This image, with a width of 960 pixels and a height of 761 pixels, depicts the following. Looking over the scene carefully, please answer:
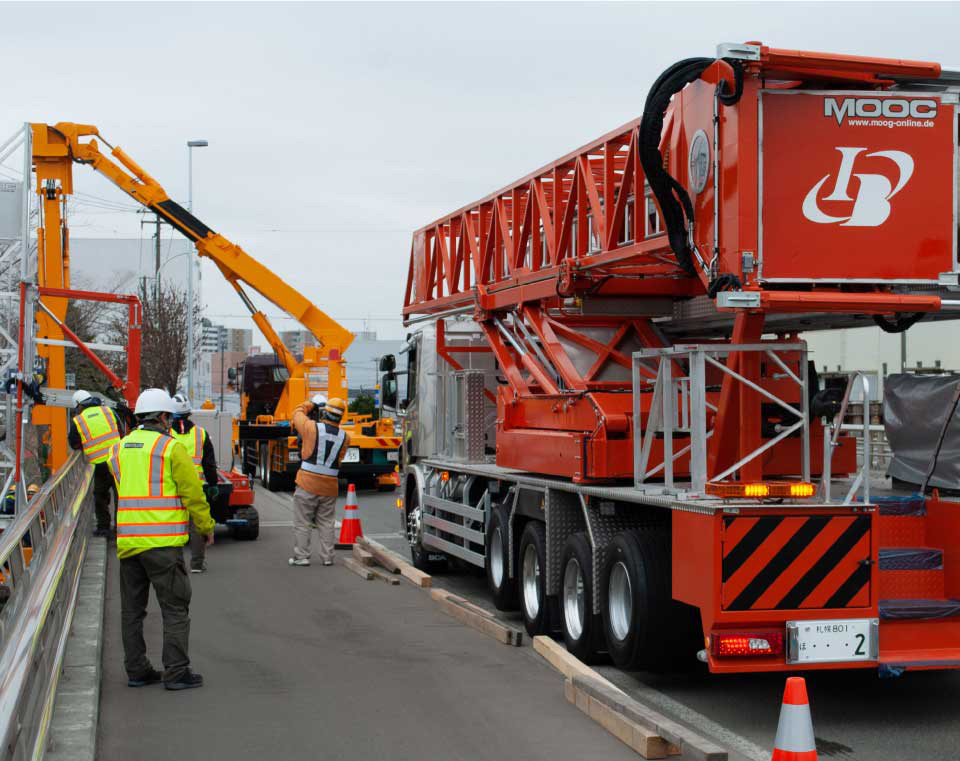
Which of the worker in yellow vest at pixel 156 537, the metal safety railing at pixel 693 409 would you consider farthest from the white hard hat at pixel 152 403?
the metal safety railing at pixel 693 409

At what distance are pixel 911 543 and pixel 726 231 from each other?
2.59m

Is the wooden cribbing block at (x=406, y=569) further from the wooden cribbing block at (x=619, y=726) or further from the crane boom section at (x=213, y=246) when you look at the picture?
the crane boom section at (x=213, y=246)

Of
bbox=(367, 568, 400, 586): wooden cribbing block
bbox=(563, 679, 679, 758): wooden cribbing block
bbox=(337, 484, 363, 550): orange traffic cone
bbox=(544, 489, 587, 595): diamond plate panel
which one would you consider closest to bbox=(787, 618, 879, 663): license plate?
bbox=(563, 679, 679, 758): wooden cribbing block

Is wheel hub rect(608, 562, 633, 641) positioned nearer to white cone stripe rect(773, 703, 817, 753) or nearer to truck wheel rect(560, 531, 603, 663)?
truck wheel rect(560, 531, 603, 663)

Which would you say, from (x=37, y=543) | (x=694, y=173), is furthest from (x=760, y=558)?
(x=37, y=543)

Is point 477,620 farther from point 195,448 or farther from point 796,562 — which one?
point 195,448

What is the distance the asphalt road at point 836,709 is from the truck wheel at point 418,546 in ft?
18.9

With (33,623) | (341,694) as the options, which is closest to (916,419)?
(341,694)

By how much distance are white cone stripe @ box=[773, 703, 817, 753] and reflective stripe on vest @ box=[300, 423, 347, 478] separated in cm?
1044

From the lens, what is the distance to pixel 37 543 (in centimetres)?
786

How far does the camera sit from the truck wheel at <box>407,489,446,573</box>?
15.0m

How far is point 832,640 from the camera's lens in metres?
7.41

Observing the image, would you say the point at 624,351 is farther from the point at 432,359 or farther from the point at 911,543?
the point at 432,359

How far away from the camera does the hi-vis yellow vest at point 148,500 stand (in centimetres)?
829
